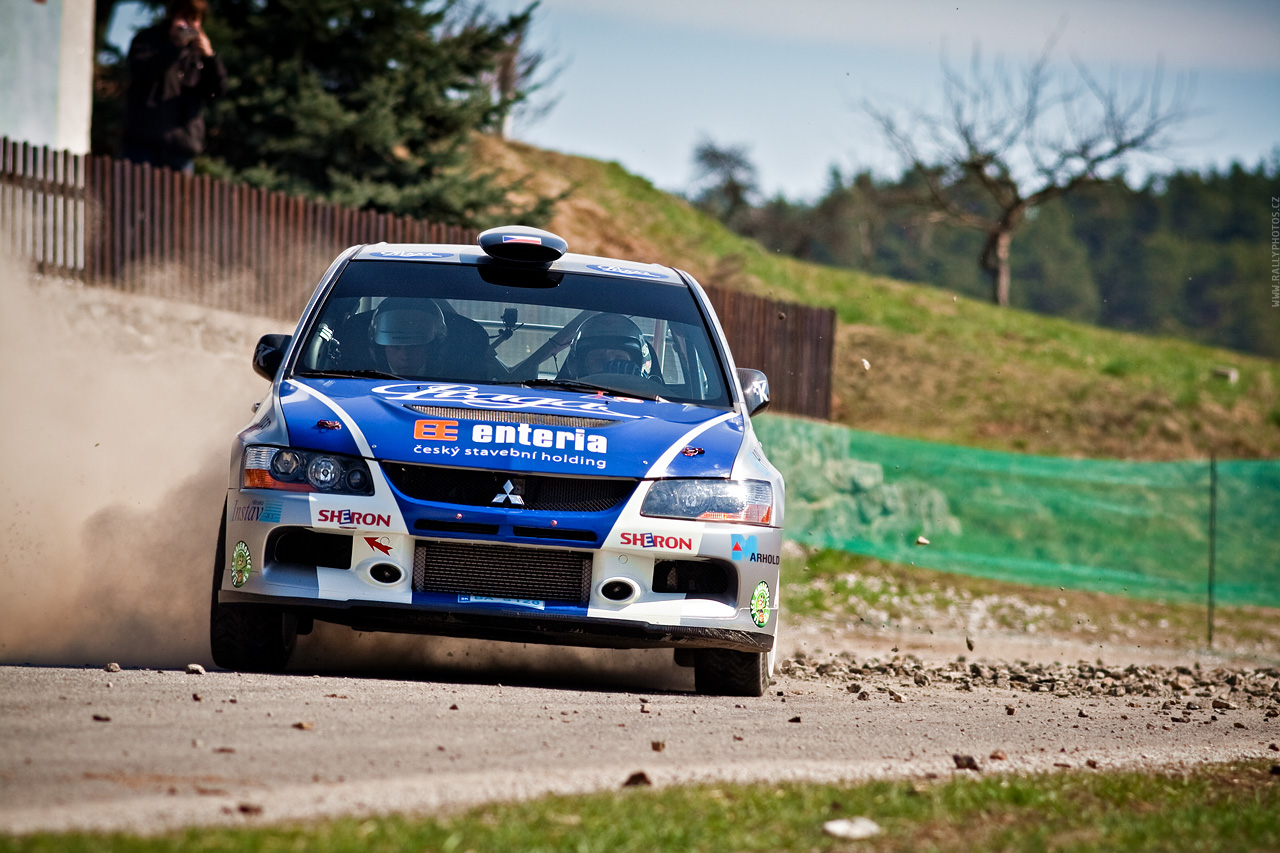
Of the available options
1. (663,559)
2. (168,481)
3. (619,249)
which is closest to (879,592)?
→ (168,481)

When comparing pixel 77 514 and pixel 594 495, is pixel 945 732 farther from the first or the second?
pixel 77 514

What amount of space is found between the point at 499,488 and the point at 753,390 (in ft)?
5.31

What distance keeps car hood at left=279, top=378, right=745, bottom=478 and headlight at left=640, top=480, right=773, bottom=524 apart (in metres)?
0.05

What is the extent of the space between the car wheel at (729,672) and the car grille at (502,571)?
85 cm

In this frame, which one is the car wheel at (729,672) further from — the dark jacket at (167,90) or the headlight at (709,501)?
the dark jacket at (167,90)

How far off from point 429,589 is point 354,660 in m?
1.47

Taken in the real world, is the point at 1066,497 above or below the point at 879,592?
above

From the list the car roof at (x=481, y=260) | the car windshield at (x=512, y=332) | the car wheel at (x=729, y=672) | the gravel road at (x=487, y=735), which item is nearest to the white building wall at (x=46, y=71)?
Result: the car roof at (x=481, y=260)

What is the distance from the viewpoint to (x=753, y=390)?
21.8 feet

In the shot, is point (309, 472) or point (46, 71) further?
point (46, 71)

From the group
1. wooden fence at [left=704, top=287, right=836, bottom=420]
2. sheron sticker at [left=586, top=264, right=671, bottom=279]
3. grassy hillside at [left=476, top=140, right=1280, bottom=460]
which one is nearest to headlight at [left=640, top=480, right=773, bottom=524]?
sheron sticker at [left=586, top=264, right=671, bottom=279]

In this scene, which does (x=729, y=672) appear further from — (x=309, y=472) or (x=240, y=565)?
(x=240, y=565)

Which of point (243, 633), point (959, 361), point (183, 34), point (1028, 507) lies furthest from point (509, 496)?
point (959, 361)

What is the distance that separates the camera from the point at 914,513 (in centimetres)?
1560
